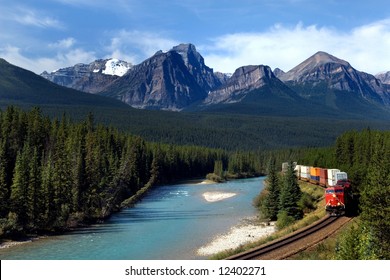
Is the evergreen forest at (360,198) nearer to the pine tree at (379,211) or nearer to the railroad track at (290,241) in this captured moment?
the pine tree at (379,211)

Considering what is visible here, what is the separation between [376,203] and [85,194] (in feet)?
157

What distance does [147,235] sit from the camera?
5634cm

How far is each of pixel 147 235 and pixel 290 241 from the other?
77.6 ft

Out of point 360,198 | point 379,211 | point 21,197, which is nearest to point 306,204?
point 360,198

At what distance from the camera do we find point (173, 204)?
8931cm

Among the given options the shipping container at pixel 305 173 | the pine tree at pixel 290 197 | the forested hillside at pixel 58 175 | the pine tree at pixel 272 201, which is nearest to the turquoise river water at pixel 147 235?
the forested hillside at pixel 58 175

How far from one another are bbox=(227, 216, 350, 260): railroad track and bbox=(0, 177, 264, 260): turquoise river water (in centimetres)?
910

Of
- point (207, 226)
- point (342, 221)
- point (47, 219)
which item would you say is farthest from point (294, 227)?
point (47, 219)

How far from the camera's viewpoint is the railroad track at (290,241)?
32500mm

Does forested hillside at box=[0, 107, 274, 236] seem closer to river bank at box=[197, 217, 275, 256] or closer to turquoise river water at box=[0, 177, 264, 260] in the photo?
turquoise river water at box=[0, 177, 264, 260]

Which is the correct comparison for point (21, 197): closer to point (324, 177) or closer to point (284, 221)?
point (284, 221)

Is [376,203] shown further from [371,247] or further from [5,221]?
[5,221]

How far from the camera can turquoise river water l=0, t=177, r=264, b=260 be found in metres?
45.8

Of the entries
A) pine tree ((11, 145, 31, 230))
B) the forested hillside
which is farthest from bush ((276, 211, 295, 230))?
pine tree ((11, 145, 31, 230))
